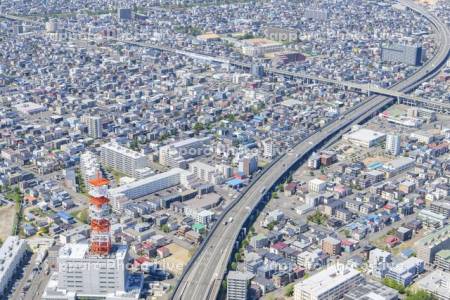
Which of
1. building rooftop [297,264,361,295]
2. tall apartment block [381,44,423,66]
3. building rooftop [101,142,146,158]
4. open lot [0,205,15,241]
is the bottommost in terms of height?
open lot [0,205,15,241]

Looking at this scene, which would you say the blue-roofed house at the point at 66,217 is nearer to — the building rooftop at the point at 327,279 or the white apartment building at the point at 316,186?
the building rooftop at the point at 327,279

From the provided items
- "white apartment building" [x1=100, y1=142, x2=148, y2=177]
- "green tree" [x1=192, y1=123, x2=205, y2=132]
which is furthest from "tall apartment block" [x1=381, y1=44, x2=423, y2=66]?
"white apartment building" [x1=100, y1=142, x2=148, y2=177]

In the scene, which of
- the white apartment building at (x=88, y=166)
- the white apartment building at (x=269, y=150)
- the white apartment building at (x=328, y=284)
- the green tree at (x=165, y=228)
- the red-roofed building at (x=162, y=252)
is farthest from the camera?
the white apartment building at (x=269, y=150)

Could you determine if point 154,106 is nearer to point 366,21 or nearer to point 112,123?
point 112,123

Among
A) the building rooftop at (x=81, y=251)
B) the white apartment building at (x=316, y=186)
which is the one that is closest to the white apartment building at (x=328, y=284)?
the building rooftop at (x=81, y=251)

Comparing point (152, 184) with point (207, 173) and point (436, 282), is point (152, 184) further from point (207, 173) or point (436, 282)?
point (436, 282)

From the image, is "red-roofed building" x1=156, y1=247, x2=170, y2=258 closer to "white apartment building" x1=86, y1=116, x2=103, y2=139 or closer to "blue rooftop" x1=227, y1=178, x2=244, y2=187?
"blue rooftop" x1=227, y1=178, x2=244, y2=187

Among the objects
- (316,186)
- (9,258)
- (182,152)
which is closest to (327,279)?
(316,186)
